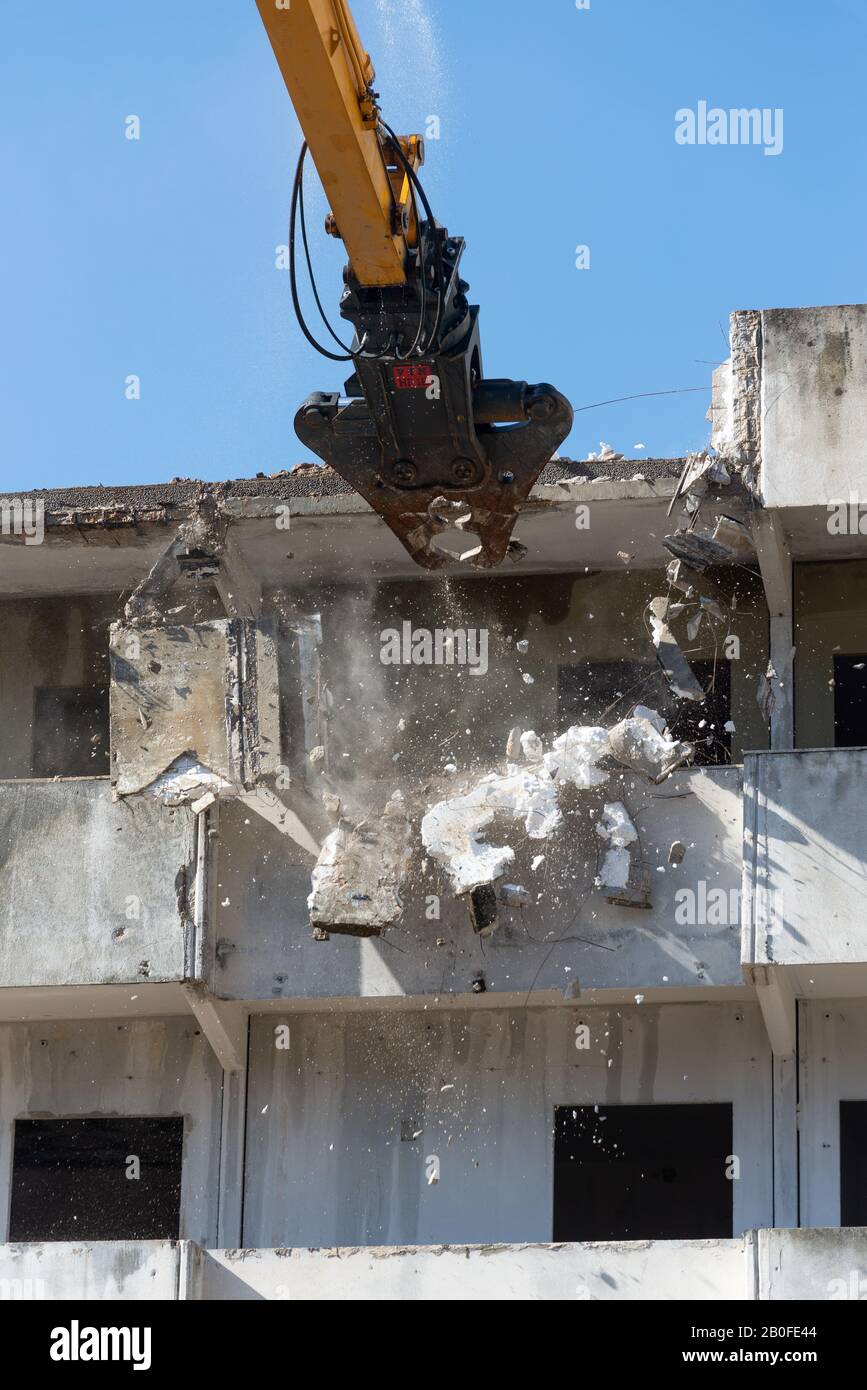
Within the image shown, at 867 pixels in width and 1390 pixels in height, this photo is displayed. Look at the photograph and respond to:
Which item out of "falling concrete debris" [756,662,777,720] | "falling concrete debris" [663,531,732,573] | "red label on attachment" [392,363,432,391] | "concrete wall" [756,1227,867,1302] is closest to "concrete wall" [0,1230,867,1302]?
"concrete wall" [756,1227,867,1302]

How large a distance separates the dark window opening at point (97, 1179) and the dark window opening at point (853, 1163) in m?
4.37

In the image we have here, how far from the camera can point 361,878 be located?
536 inches

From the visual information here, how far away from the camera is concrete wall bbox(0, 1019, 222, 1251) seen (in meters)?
15.0

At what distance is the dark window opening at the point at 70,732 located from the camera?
16.2 m

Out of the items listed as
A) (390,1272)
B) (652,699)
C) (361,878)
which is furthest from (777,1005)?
(390,1272)

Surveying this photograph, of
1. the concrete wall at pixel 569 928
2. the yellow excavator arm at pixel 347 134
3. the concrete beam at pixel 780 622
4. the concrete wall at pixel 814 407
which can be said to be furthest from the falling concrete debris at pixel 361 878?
the yellow excavator arm at pixel 347 134

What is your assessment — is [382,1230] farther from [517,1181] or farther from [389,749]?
[389,749]

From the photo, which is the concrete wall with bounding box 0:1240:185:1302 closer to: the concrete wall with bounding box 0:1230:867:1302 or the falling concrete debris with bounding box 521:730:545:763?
the concrete wall with bounding box 0:1230:867:1302

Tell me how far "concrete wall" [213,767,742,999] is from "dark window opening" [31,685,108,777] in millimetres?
2716

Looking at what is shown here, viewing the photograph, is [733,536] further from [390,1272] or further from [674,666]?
[390,1272]

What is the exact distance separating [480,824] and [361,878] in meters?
0.80

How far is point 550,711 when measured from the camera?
15.7 meters

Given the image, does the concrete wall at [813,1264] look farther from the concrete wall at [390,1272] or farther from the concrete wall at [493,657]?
the concrete wall at [493,657]

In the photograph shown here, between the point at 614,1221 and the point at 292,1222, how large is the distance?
6.97 feet
